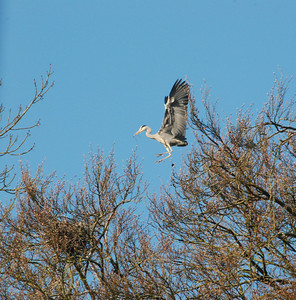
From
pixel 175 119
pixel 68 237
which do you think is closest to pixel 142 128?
pixel 175 119

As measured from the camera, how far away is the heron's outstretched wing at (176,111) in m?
12.9

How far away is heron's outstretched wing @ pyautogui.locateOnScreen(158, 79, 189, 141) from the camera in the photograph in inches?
509

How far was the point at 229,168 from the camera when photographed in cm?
984

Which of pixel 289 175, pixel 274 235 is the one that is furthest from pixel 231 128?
pixel 274 235

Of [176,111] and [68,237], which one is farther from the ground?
[176,111]

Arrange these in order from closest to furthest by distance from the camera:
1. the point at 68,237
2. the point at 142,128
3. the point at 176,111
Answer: the point at 68,237, the point at 176,111, the point at 142,128

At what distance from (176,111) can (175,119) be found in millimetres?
236

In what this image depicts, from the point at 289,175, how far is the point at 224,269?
7.79ft

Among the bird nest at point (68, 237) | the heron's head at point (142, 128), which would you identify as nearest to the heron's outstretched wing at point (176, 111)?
the heron's head at point (142, 128)

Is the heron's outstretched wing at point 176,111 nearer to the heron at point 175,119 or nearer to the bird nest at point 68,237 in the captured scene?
the heron at point 175,119

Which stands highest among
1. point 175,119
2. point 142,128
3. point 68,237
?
point 142,128

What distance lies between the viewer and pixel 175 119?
13336mm

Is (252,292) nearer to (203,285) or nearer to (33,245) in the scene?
(203,285)

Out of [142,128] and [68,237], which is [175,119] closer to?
[142,128]
